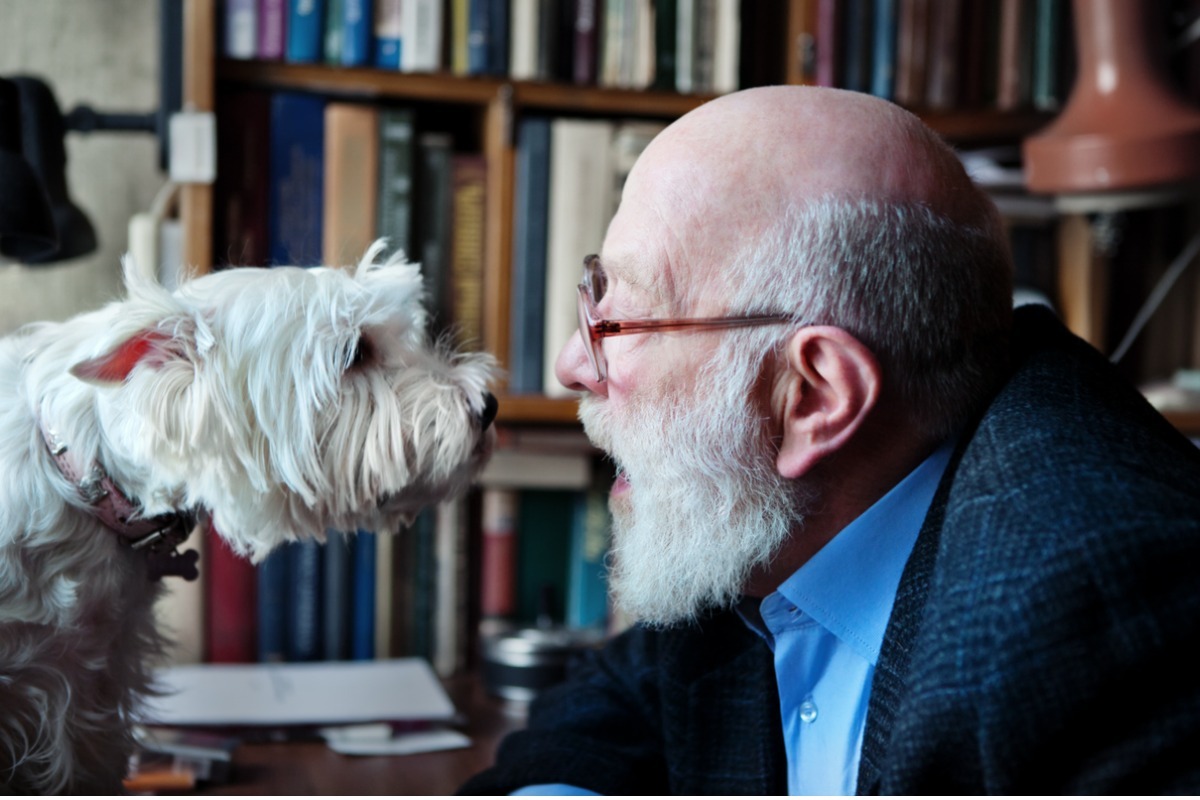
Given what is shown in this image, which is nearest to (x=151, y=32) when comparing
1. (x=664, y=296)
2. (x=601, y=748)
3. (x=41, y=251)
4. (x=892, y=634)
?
(x=41, y=251)

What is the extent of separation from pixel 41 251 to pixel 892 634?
3.01 ft

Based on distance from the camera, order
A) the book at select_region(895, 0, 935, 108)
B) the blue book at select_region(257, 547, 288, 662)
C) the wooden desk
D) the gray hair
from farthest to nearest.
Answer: the book at select_region(895, 0, 935, 108), the blue book at select_region(257, 547, 288, 662), the wooden desk, the gray hair

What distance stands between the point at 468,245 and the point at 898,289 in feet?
2.80

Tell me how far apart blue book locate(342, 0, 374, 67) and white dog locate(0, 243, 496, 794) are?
1.66 feet

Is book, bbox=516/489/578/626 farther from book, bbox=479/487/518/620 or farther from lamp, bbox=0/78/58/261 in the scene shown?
lamp, bbox=0/78/58/261

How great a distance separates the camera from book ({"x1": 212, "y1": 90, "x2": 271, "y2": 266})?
1494mm

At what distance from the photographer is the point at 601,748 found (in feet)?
3.59

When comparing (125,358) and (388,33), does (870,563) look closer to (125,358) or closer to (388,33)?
(125,358)

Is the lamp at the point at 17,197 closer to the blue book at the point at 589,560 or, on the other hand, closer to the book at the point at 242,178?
the book at the point at 242,178

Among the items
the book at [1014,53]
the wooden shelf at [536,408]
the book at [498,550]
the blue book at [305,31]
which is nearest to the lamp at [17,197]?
the blue book at [305,31]

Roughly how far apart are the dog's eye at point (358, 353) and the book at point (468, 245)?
511 mm

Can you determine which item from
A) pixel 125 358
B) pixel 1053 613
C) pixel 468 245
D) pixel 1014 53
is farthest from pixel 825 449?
pixel 1014 53

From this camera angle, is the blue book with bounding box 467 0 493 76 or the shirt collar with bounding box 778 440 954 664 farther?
the blue book with bounding box 467 0 493 76

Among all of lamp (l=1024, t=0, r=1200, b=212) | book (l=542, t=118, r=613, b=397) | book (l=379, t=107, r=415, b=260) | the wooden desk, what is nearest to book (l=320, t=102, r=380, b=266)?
book (l=379, t=107, r=415, b=260)
